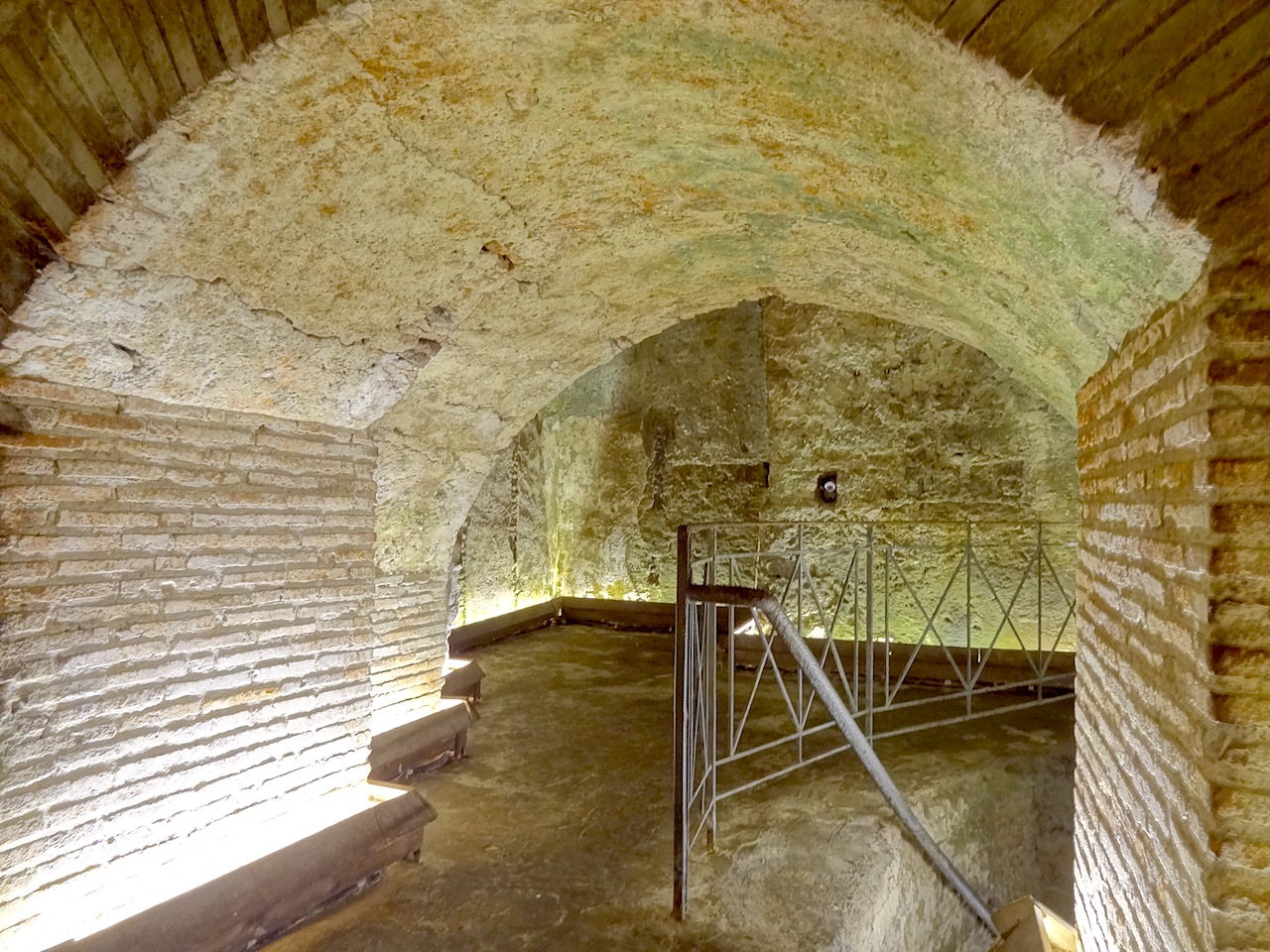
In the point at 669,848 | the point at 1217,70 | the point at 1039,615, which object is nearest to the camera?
the point at 1217,70

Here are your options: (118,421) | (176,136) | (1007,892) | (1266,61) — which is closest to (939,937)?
(1007,892)

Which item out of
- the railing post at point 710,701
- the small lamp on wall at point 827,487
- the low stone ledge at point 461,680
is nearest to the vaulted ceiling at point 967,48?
the railing post at point 710,701

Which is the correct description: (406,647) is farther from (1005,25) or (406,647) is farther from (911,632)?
(911,632)

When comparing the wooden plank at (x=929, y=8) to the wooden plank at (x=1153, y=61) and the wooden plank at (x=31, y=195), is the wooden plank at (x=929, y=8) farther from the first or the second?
the wooden plank at (x=31, y=195)

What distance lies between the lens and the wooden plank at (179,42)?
1.70m

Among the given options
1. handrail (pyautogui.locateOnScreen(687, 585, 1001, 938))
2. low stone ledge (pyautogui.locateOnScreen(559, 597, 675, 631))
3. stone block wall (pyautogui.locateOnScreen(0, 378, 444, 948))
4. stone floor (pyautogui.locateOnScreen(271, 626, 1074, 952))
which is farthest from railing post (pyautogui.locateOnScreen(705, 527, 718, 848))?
low stone ledge (pyautogui.locateOnScreen(559, 597, 675, 631))

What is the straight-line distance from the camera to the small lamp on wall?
25.6 feet

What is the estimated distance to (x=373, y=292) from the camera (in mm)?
2947

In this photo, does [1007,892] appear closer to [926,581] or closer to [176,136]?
[926,581]

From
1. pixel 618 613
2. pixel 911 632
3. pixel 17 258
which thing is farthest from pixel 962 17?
pixel 618 613

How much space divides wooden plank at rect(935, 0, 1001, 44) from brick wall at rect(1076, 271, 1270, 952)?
0.66 meters

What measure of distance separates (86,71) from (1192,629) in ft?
9.04

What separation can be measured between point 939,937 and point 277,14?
4.70 meters

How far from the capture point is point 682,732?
3066mm
